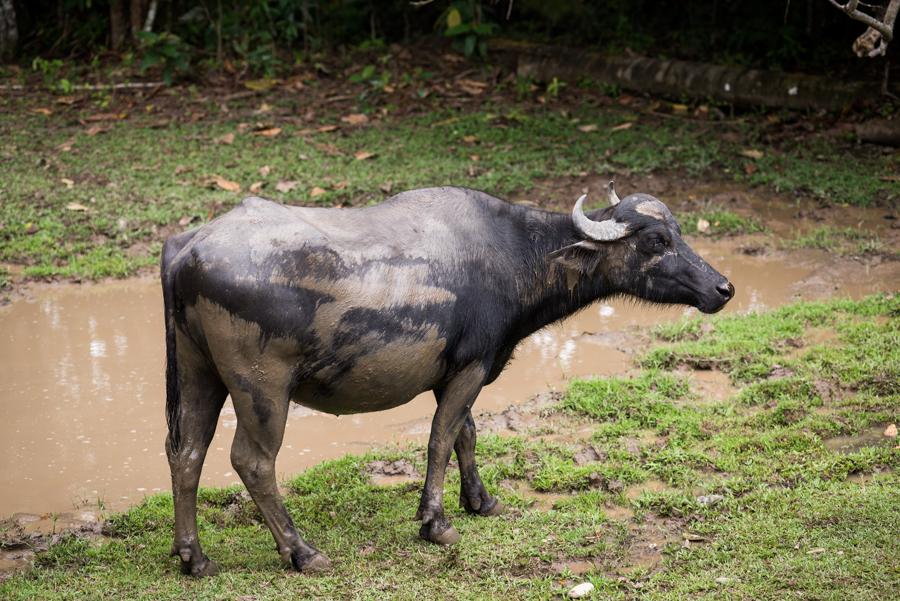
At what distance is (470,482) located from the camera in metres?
5.55

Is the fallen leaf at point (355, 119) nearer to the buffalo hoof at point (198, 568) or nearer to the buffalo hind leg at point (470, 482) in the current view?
the buffalo hind leg at point (470, 482)

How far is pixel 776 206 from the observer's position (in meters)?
10.0

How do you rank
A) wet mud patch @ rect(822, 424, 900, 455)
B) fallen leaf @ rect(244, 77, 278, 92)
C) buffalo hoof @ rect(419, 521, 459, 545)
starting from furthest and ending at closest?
1. fallen leaf @ rect(244, 77, 278, 92)
2. wet mud patch @ rect(822, 424, 900, 455)
3. buffalo hoof @ rect(419, 521, 459, 545)

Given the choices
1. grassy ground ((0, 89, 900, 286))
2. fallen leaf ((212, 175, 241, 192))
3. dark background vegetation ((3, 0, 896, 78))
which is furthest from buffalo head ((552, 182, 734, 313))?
dark background vegetation ((3, 0, 896, 78))

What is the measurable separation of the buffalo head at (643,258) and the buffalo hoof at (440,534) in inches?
51.2

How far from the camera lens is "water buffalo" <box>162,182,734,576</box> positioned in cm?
465

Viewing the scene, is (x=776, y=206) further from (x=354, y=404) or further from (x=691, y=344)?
(x=354, y=404)

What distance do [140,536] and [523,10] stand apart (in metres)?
11.4

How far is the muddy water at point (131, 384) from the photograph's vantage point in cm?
621

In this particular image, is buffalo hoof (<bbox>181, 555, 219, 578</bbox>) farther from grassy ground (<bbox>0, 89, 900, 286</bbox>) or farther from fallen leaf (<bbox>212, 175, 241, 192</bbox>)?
fallen leaf (<bbox>212, 175, 241, 192</bbox>)

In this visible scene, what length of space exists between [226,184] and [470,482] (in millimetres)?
5663

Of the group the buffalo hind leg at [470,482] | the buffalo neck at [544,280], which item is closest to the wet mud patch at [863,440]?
the buffalo neck at [544,280]

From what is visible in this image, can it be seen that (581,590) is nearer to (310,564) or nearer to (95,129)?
(310,564)

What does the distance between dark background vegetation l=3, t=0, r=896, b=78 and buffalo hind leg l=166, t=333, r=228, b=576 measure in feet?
29.3
